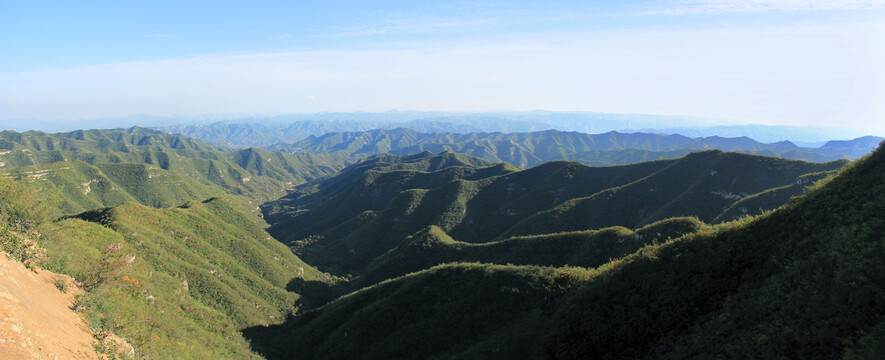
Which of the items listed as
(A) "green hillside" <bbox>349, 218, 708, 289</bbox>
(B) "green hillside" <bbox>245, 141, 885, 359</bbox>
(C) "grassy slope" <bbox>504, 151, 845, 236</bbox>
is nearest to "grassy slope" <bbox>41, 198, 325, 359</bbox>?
(B) "green hillside" <bbox>245, 141, 885, 359</bbox>

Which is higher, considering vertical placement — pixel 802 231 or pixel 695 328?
pixel 802 231

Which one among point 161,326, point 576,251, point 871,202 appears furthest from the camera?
point 576,251

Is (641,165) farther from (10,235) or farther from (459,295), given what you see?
(10,235)

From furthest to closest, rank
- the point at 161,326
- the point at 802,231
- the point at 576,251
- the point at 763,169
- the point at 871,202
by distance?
the point at 763,169
the point at 576,251
the point at 161,326
the point at 802,231
the point at 871,202

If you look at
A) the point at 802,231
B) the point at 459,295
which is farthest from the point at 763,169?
the point at 459,295

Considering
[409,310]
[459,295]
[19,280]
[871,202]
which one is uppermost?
[871,202]

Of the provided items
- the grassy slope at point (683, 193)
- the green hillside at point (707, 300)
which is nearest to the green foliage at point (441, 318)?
the green hillside at point (707, 300)

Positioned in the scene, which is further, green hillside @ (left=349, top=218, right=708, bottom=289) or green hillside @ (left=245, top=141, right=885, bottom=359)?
green hillside @ (left=349, top=218, right=708, bottom=289)

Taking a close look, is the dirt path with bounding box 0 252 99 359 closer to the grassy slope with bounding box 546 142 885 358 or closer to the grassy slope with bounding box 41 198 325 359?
the grassy slope with bounding box 41 198 325 359
